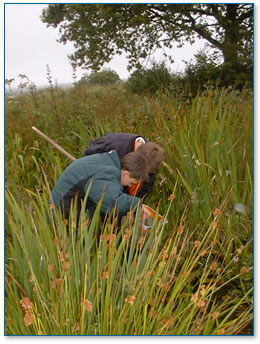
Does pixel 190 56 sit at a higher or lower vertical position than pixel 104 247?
higher

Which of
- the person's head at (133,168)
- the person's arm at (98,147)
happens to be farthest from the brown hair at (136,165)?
the person's arm at (98,147)

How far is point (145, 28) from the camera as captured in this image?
8.46 ft

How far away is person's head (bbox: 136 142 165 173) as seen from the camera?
8.61 ft

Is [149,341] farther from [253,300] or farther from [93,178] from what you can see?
[93,178]

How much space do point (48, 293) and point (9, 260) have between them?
35 centimetres

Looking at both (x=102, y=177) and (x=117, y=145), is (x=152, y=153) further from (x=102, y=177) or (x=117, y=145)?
(x=102, y=177)

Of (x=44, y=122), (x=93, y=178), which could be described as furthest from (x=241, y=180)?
(x=44, y=122)

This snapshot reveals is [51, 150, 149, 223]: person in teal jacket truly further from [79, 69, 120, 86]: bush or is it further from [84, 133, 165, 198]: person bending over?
[79, 69, 120, 86]: bush

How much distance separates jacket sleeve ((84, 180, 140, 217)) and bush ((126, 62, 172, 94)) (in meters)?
1.02

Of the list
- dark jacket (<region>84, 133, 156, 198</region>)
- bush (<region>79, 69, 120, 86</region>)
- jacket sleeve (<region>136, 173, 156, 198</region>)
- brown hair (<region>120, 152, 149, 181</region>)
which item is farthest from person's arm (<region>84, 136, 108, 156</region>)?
bush (<region>79, 69, 120, 86</region>)

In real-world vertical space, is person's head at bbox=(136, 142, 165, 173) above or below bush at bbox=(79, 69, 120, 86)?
below

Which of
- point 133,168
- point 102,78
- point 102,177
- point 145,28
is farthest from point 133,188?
point 145,28

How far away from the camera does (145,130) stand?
3.51 meters

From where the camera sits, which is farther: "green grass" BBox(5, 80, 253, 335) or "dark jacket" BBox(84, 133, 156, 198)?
"dark jacket" BBox(84, 133, 156, 198)
